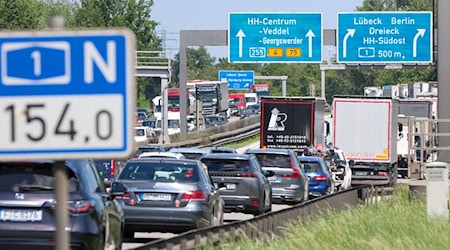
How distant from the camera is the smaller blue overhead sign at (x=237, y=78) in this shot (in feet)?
336

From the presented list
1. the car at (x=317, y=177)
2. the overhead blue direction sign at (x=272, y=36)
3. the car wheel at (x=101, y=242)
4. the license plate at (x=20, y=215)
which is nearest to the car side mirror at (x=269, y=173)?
the car at (x=317, y=177)

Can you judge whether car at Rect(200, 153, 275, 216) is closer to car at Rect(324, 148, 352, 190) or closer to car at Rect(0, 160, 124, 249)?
car at Rect(0, 160, 124, 249)

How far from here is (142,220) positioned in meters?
21.2

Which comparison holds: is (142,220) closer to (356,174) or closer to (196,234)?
(196,234)

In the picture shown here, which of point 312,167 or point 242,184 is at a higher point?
point 242,184

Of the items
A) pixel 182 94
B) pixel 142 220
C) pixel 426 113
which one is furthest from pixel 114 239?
pixel 426 113

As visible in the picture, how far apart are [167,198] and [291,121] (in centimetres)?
3072

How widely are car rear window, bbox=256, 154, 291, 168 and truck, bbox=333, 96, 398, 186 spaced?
14.0 m

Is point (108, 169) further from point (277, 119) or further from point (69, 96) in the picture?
point (69, 96)

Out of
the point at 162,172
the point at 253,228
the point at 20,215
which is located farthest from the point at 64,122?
the point at 162,172

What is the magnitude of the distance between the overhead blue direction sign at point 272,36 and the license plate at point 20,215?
3899 cm

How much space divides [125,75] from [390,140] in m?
42.9

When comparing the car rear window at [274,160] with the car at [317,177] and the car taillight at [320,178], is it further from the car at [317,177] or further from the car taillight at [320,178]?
the car taillight at [320,178]

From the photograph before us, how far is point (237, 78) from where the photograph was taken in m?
104
